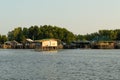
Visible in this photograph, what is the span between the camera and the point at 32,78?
1658 inches

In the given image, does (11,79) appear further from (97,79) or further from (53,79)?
(97,79)

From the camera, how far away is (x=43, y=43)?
6048 inches

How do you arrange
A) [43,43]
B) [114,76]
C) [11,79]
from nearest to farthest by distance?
[11,79] → [114,76] → [43,43]

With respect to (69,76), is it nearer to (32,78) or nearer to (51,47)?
(32,78)

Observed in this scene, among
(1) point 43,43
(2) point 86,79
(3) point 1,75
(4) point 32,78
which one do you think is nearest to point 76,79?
(2) point 86,79

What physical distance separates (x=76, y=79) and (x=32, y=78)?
16.3 ft

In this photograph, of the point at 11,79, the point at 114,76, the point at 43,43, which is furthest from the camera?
the point at 43,43

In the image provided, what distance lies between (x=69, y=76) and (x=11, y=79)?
24.1 ft

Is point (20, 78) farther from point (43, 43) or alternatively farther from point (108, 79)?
point (43, 43)

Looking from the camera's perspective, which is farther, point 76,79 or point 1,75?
point 1,75

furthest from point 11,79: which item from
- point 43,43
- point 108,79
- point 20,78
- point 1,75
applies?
point 43,43

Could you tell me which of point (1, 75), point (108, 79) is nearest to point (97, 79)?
point (108, 79)

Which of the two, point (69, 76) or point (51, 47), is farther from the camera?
point (51, 47)

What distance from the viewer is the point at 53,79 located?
41.6m
